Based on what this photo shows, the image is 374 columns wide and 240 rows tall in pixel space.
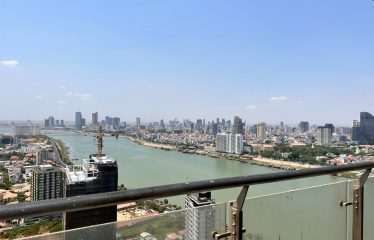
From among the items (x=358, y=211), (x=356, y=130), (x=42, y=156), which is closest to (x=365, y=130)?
(x=356, y=130)

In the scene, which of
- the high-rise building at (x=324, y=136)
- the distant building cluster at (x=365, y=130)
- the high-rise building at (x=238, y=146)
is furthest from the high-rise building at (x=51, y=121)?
the distant building cluster at (x=365, y=130)

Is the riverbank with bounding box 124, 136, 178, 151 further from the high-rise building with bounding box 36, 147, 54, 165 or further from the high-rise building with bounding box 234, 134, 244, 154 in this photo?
the high-rise building with bounding box 36, 147, 54, 165

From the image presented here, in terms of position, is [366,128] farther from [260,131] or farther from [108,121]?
[108,121]

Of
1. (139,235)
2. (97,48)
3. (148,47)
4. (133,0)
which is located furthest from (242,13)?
(97,48)

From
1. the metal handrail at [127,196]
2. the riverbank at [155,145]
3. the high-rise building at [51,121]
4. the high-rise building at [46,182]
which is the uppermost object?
the high-rise building at [51,121]

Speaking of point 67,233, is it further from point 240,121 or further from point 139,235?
point 240,121

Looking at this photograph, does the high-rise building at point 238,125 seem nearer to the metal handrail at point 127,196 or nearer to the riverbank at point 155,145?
the riverbank at point 155,145

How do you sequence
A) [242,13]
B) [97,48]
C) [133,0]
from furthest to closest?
[97,48] → [242,13] → [133,0]
